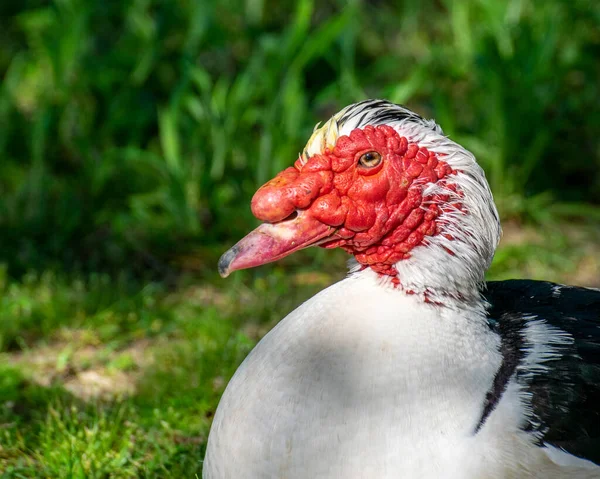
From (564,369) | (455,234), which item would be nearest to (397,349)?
(455,234)

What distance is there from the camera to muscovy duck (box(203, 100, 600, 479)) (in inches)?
82.4

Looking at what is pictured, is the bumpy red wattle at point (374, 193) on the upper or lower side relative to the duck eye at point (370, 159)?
lower

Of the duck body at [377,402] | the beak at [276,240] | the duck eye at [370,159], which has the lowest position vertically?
the duck body at [377,402]

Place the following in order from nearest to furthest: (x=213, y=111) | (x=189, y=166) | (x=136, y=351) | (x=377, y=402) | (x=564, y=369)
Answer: (x=377, y=402)
(x=564, y=369)
(x=136, y=351)
(x=213, y=111)
(x=189, y=166)

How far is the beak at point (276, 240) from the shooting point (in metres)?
2.27

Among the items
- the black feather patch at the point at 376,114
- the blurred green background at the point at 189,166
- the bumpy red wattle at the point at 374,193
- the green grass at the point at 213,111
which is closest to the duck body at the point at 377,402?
the bumpy red wattle at the point at 374,193

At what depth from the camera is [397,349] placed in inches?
85.1

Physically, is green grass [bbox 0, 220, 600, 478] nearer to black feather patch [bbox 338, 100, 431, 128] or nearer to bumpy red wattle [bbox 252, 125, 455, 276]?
bumpy red wattle [bbox 252, 125, 455, 276]

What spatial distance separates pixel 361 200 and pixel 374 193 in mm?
38

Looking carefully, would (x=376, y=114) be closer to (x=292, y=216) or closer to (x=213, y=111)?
(x=292, y=216)

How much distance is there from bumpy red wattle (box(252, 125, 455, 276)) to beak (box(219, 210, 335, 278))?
28 mm

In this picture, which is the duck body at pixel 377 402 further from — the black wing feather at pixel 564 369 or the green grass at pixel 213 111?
the green grass at pixel 213 111

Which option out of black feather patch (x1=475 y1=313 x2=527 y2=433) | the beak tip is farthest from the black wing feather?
the beak tip

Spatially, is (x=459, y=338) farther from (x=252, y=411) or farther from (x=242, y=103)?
(x=242, y=103)
